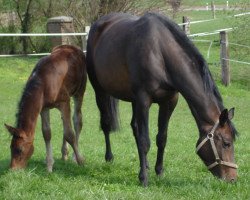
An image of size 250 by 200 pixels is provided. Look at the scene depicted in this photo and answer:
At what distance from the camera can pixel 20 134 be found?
20.3 ft

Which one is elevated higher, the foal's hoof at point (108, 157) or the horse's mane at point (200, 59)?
the horse's mane at point (200, 59)

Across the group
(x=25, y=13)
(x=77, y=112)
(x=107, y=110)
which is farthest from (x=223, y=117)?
(x=25, y=13)

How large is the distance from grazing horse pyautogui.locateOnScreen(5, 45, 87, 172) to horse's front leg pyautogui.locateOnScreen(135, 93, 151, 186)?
1.21 meters

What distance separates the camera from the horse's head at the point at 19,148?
6.14m

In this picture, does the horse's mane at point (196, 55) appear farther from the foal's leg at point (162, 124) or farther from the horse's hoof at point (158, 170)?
the horse's hoof at point (158, 170)

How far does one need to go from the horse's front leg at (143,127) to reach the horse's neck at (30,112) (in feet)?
4.06

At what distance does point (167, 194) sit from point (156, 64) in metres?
1.42

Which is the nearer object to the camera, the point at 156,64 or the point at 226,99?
the point at 156,64

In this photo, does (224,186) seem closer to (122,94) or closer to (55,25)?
(122,94)

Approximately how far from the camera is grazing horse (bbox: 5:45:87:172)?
6.19m

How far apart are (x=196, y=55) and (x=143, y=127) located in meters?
0.99

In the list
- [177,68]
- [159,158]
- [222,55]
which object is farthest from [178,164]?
[222,55]

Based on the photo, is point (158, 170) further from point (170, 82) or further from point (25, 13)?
point (25, 13)

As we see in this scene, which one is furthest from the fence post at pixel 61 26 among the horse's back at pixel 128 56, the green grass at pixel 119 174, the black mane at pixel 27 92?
the black mane at pixel 27 92
